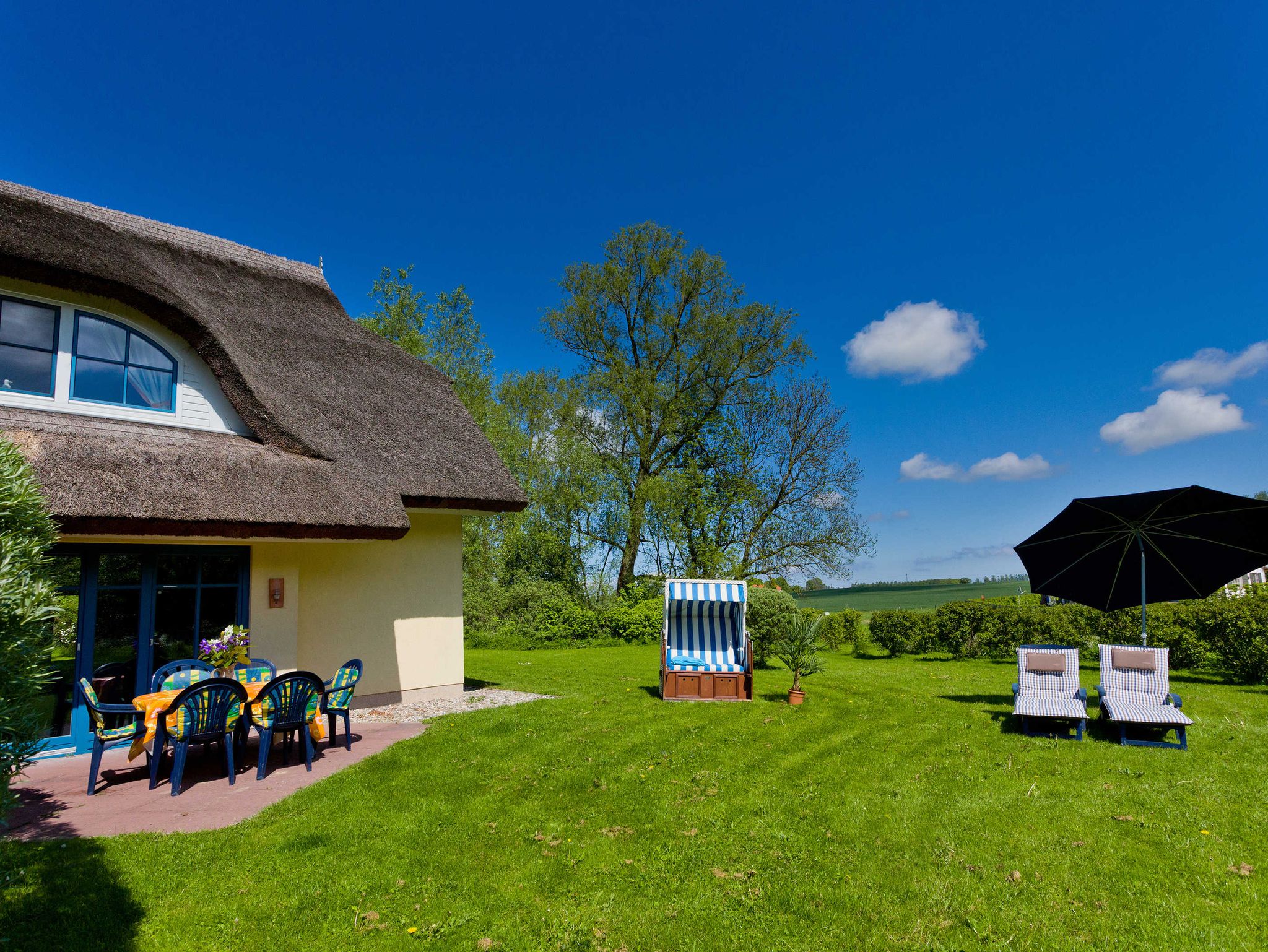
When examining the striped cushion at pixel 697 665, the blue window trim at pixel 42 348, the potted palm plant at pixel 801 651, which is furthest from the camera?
the striped cushion at pixel 697 665

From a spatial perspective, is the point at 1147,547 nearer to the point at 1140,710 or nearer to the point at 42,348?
the point at 1140,710

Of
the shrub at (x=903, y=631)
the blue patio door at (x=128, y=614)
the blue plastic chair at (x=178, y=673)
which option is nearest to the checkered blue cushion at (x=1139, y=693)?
the blue plastic chair at (x=178, y=673)

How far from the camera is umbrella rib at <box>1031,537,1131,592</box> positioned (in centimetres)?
906

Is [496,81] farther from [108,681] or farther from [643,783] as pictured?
[643,783]

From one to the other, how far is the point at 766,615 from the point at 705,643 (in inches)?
145

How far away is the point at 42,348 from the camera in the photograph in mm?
7879

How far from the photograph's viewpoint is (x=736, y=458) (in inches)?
1050

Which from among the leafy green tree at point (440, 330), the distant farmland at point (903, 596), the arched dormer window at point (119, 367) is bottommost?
the distant farmland at point (903, 596)

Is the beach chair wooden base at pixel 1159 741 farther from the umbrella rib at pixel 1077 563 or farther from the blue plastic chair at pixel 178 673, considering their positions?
the blue plastic chair at pixel 178 673

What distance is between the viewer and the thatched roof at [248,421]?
Answer: 7.11 m

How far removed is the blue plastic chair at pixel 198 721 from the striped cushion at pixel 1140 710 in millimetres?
8895

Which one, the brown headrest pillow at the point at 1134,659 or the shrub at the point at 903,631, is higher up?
the brown headrest pillow at the point at 1134,659

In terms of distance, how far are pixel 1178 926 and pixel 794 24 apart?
46.5ft

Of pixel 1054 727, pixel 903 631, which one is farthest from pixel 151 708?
pixel 903 631
